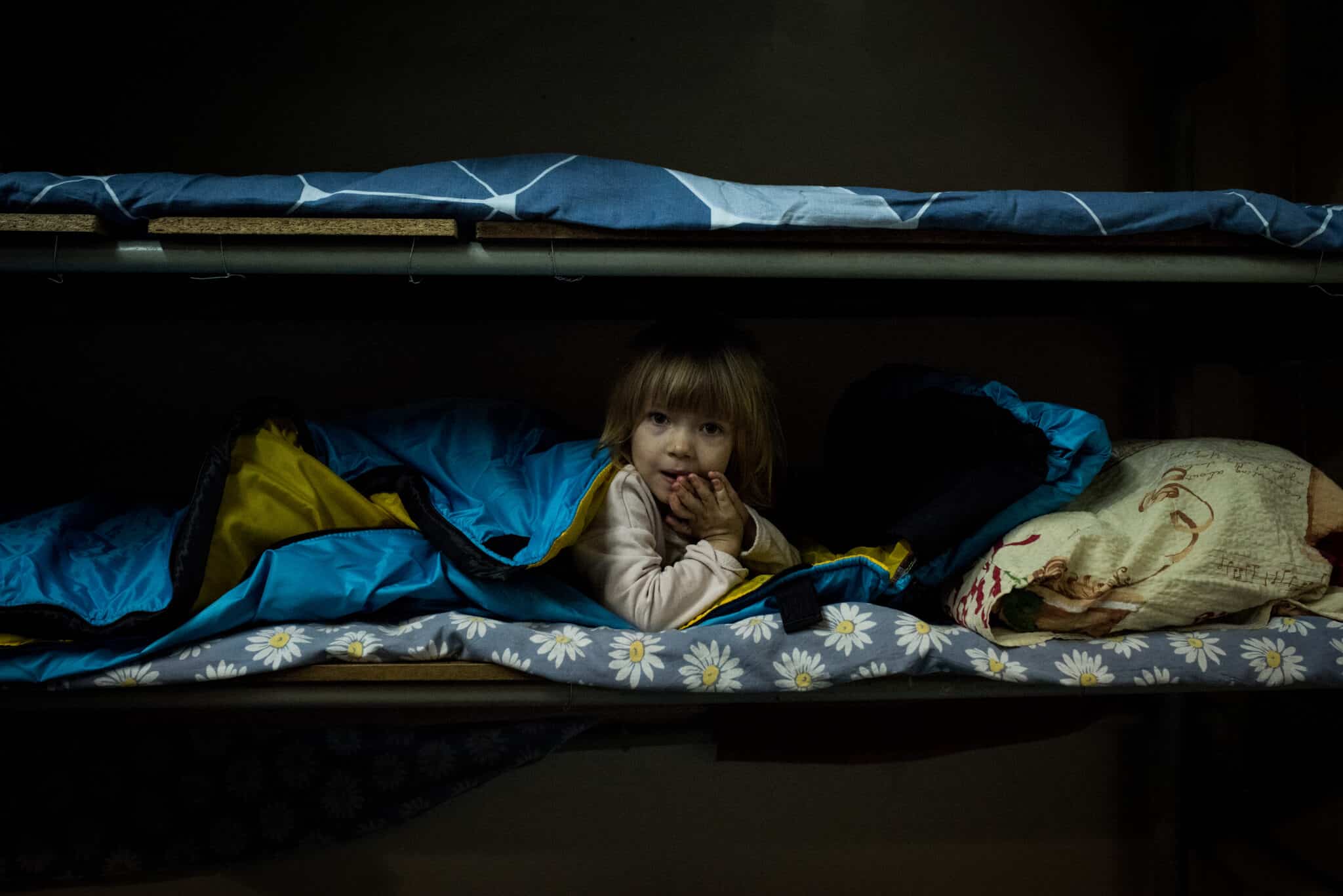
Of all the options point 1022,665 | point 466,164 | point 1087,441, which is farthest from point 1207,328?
point 466,164

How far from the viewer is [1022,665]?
0.81 meters

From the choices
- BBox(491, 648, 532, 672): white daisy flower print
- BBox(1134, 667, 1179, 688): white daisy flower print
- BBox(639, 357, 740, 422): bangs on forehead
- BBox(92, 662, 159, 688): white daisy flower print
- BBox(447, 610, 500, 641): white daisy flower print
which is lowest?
BBox(1134, 667, 1179, 688): white daisy flower print

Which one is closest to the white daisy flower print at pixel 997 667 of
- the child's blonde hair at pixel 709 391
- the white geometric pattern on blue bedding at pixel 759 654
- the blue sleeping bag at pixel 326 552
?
the white geometric pattern on blue bedding at pixel 759 654

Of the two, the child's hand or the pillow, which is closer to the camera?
the pillow

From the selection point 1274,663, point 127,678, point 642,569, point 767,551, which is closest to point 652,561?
point 642,569

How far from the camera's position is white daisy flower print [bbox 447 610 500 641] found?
802 millimetres

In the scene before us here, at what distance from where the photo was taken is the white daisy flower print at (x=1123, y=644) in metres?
0.82

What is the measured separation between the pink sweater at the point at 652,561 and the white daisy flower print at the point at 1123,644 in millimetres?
310

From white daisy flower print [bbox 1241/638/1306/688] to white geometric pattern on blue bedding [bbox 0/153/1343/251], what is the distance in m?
0.38

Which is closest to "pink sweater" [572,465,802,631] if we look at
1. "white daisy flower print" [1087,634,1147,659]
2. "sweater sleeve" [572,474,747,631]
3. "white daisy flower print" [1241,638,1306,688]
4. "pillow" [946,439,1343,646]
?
"sweater sleeve" [572,474,747,631]

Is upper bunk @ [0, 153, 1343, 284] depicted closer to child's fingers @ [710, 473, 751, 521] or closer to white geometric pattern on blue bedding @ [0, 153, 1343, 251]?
white geometric pattern on blue bedding @ [0, 153, 1343, 251]

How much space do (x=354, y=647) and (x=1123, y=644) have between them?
690mm

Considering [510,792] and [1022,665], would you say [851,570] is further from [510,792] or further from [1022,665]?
[510,792]

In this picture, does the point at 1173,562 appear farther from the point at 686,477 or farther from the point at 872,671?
the point at 686,477
